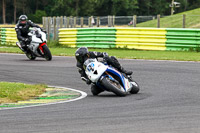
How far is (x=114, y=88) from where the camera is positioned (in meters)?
10.3

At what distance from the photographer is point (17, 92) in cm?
1091

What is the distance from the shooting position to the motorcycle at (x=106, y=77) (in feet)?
34.0

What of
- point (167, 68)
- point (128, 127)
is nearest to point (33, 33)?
point (167, 68)

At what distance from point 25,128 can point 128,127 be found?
1346mm

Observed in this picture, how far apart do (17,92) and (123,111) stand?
11.0 ft

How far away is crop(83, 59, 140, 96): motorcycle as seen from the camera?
10359 millimetres

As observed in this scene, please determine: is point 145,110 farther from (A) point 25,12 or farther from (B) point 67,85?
(A) point 25,12

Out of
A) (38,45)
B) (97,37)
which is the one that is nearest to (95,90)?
(38,45)

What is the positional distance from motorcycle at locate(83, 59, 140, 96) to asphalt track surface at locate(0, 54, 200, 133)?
0.18 meters

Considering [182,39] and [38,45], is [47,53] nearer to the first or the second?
[38,45]

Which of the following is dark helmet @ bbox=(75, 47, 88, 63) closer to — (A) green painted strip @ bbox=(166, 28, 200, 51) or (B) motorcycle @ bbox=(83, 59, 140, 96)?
(B) motorcycle @ bbox=(83, 59, 140, 96)

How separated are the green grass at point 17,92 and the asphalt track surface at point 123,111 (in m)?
1.09

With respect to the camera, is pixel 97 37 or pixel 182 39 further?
pixel 97 37

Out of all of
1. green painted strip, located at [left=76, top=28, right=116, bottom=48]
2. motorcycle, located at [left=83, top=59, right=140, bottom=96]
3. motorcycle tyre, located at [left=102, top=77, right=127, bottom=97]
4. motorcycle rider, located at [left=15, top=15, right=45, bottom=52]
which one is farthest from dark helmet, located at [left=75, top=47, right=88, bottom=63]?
green painted strip, located at [left=76, top=28, right=116, bottom=48]
